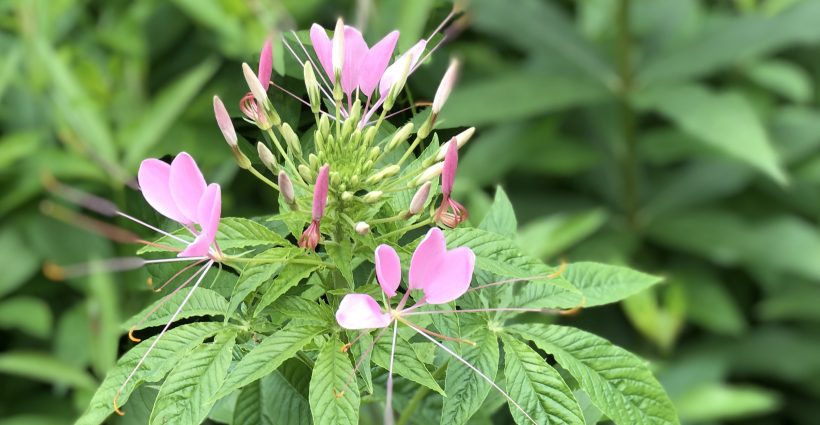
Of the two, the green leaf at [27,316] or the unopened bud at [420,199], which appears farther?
the green leaf at [27,316]

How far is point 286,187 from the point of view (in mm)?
489

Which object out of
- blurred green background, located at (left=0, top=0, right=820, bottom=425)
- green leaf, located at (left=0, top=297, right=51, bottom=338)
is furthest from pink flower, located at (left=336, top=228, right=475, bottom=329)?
green leaf, located at (left=0, top=297, right=51, bottom=338)

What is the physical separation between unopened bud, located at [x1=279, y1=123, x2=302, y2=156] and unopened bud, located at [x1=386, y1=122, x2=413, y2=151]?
0.05m

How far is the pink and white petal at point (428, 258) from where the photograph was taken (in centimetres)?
46

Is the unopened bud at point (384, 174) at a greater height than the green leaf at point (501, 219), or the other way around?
the green leaf at point (501, 219)

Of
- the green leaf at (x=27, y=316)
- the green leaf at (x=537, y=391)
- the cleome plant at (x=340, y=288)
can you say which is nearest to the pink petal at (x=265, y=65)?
the cleome plant at (x=340, y=288)

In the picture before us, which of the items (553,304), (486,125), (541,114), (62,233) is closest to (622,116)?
(541,114)

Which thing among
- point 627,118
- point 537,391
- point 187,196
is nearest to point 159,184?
point 187,196

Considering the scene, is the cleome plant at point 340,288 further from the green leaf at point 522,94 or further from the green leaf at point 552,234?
the green leaf at point 522,94

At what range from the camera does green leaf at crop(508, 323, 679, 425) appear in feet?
1.78

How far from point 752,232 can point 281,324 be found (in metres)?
1.47

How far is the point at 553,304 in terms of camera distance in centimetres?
60

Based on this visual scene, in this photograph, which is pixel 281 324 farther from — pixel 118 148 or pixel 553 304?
pixel 118 148

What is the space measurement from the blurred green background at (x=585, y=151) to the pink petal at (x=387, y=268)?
74 cm
